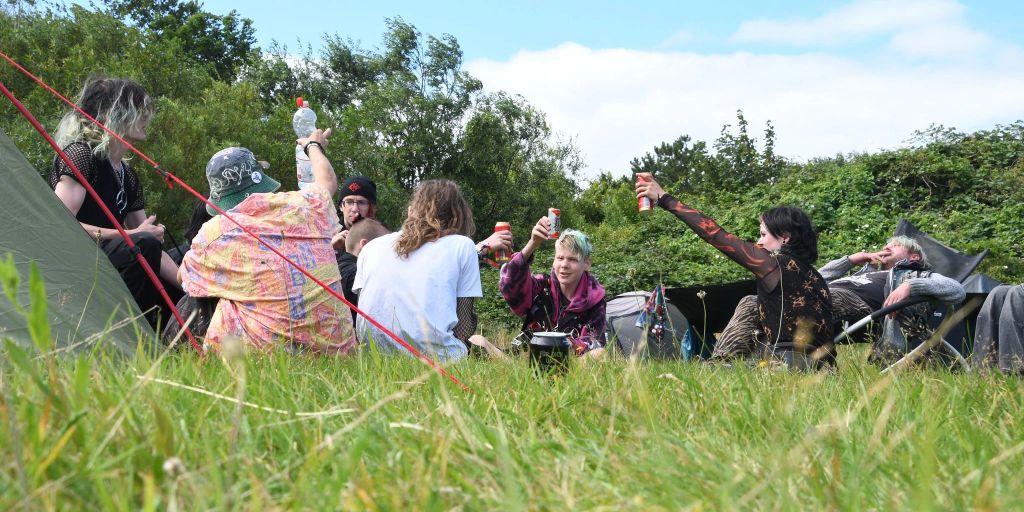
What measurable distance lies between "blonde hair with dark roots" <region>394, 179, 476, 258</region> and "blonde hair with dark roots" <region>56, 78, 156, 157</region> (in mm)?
1258

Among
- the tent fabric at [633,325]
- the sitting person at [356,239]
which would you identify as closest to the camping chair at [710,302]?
the tent fabric at [633,325]

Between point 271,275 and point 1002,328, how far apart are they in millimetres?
3415

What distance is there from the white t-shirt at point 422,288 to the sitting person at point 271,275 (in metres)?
0.47

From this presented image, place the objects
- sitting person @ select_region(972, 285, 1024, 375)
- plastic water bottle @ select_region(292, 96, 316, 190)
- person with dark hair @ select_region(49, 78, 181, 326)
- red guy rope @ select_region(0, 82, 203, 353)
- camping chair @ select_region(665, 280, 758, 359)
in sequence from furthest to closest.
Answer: camping chair @ select_region(665, 280, 758, 359) < plastic water bottle @ select_region(292, 96, 316, 190) < sitting person @ select_region(972, 285, 1024, 375) < person with dark hair @ select_region(49, 78, 181, 326) < red guy rope @ select_region(0, 82, 203, 353)

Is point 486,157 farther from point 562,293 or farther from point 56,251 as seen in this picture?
point 56,251

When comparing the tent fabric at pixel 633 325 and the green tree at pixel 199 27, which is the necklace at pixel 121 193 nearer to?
the tent fabric at pixel 633 325

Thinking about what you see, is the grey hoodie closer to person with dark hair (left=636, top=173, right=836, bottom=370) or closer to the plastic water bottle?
person with dark hair (left=636, top=173, right=836, bottom=370)

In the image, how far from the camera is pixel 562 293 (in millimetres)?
4988

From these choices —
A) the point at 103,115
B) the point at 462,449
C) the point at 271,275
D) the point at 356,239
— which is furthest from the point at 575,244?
the point at 462,449

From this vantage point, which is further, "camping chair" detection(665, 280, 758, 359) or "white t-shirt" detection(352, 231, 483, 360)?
"camping chair" detection(665, 280, 758, 359)

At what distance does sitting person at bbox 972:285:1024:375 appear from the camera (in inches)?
169

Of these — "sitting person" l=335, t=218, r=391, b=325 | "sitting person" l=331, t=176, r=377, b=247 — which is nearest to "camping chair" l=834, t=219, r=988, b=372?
"sitting person" l=335, t=218, r=391, b=325

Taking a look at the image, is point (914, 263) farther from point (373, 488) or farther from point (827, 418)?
point (373, 488)

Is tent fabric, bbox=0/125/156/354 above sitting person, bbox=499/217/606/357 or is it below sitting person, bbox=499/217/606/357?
above
